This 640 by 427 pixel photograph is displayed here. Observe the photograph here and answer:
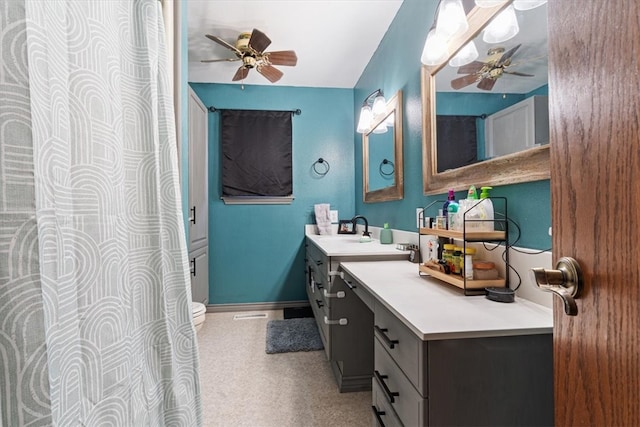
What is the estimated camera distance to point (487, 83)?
4.08 ft

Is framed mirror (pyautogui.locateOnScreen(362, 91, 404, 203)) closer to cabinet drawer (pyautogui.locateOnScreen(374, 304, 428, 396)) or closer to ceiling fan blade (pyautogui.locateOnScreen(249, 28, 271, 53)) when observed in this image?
ceiling fan blade (pyautogui.locateOnScreen(249, 28, 271, 53))

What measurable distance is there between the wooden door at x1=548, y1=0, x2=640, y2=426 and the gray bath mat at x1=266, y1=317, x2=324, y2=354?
6.83 ft

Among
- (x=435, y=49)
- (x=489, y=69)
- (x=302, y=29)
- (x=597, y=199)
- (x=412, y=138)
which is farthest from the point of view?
(x=302, y=29)

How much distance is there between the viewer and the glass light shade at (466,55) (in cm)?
133

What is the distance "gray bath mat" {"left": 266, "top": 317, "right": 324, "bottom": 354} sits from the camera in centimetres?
236

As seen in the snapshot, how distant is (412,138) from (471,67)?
0.65 m

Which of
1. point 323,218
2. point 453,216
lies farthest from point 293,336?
point 453,216

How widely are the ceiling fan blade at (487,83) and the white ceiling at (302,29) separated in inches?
49.9

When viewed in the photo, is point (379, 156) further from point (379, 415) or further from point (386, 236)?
point (379, 415)

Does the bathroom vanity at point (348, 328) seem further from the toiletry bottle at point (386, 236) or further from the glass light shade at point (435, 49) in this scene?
the glass light shade at point (435, 49)

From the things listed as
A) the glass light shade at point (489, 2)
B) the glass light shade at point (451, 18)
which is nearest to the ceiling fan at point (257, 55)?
the glass light shade at point (451, 18)

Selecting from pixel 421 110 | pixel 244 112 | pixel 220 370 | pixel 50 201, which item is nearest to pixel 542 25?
pixel 421 110

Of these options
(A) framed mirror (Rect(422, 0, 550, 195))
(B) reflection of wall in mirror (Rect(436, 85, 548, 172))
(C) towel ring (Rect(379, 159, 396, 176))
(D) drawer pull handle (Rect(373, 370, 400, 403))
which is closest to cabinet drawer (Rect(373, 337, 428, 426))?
(D) drawer pull handle (Rect(373, 370, 400, 403))

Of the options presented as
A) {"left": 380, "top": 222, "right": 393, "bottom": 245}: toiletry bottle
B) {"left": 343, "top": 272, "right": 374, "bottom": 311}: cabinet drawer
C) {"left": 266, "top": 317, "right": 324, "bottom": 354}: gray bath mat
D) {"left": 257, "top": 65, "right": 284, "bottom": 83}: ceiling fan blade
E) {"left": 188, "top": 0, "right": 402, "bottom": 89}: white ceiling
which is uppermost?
{"left": 188, "top": 0, "right": 402, "bottom": 89}: white ceiling
